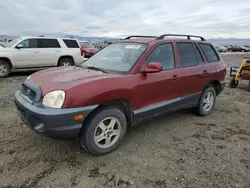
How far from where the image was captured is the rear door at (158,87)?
3.34 metres

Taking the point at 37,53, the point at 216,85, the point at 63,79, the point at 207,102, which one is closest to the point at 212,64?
the point at 216,85

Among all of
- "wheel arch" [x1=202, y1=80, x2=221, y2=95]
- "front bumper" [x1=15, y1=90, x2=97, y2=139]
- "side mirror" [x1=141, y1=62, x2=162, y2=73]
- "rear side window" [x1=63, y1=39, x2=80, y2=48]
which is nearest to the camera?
"front bumper" [x1=15, y1=90, x2=97, y2=139]

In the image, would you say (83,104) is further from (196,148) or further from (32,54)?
(32,54)

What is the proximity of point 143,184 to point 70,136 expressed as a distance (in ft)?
3.52

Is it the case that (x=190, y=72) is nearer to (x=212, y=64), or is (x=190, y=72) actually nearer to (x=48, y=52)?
(x=212, y=64)

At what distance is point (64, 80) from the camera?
293cm

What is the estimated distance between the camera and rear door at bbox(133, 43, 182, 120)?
334 cm

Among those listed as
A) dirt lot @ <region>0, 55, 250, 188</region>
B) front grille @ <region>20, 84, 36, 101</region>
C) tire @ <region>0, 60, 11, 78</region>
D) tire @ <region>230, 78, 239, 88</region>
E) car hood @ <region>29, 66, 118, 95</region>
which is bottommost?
dirt lot @ <region>0, 55, 250, 188</region>

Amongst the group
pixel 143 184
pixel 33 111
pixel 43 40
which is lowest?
pixel 143 184

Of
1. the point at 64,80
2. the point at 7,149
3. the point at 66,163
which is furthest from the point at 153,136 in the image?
the point at 7,149

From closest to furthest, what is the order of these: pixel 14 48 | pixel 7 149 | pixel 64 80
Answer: pixel 64 80, pixel 7 149, pixel 14 48

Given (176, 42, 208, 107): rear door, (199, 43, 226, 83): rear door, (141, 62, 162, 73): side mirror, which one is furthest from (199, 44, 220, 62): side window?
(141, 62, 162, 73): side mirror

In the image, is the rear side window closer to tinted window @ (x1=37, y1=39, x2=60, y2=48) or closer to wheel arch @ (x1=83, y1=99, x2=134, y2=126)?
tinted window @ (x1=37, y1=39, x2=60, y2=48)

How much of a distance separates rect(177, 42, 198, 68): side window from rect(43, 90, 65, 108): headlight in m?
2.39
